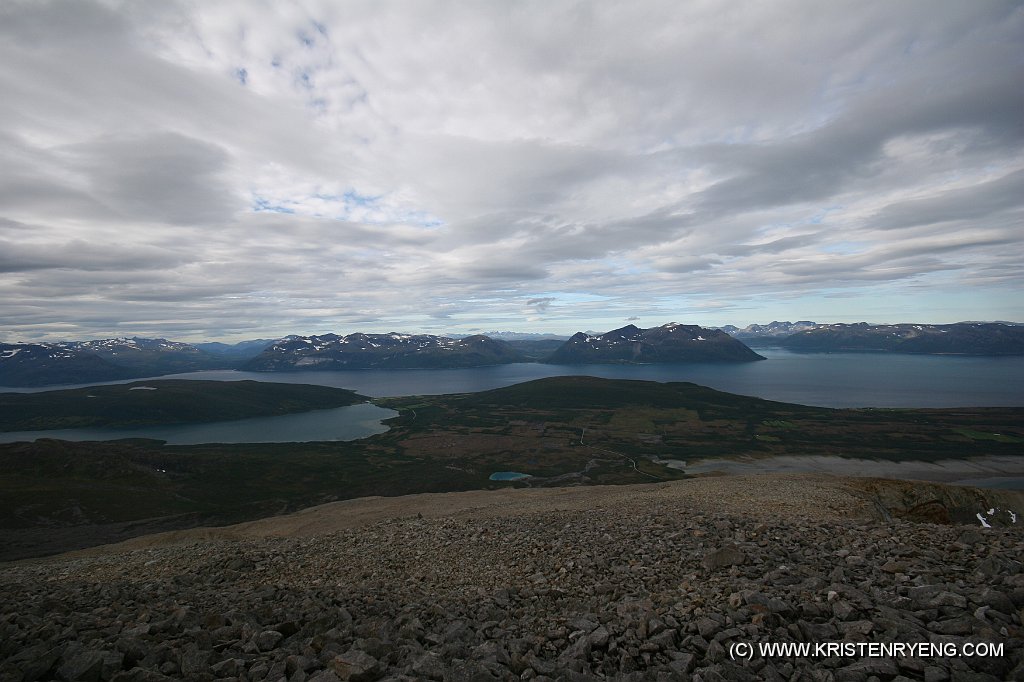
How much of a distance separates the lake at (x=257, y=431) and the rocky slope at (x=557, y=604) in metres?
135

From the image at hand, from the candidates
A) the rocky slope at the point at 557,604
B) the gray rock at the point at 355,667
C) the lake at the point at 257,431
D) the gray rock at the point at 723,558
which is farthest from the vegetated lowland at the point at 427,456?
the gray rock at the point at 723,558

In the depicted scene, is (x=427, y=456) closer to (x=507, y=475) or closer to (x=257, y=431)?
(x=507, y=475)

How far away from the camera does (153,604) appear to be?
1255 centimetres

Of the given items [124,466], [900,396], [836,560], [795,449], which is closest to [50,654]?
[836,560]

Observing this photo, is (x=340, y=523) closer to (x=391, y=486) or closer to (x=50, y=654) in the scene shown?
(x=50, y=654)

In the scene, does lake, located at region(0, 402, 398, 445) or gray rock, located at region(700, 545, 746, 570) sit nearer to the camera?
gray rock, located at region(700, 545, 746, 570)

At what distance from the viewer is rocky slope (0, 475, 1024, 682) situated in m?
8.21

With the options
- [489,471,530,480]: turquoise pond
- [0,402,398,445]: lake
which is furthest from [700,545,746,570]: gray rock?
[0,402,398,445]: lake

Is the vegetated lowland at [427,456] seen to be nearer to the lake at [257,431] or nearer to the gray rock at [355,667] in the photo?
the lake at [257,431]

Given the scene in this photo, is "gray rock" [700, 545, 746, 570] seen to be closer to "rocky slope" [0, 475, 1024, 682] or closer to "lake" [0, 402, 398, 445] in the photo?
"rocky slope" [0, 475, 1024, 682]

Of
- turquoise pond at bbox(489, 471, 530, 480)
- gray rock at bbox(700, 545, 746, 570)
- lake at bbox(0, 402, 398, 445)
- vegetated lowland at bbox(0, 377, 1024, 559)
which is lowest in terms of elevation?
lake at bbox(0, 402, 398, 445)

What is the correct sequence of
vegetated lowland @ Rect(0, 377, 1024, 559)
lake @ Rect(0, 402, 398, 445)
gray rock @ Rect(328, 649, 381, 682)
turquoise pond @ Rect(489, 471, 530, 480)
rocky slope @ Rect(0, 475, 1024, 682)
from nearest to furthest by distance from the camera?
gray rock @ Rect(328, 649, 381, 682) < rocky slope @ Rect(0, 475, 1024, 682) < vegetated lowland @ Rect(0, 377, 1024, 559) < turquoise pond @ Rect(489, 471, 530, 480) < lake @ Rect(0, 402, 398, 445)

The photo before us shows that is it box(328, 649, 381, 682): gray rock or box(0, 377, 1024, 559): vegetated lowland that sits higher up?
box(328, 649, 381, 682): gray rock

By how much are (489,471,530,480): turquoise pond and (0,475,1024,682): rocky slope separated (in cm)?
7305
